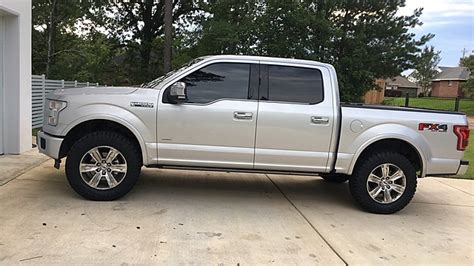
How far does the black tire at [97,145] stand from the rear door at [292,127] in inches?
65.6

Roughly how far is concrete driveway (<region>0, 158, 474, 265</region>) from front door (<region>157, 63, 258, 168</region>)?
2.12ft

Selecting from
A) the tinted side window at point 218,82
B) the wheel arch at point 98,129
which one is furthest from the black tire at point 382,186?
the wheel arch at point 98,129

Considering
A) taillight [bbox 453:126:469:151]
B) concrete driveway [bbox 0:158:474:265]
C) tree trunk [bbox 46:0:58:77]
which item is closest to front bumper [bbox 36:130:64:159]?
concrete driveway [bbox 0:158:474:265]

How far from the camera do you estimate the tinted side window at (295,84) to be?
19.9 feet

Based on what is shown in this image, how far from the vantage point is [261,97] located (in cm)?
600

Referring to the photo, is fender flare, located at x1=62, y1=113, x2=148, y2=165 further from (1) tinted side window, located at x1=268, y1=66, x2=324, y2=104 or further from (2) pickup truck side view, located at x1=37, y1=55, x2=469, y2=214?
(1) tinted side window, located at x1=268, y1=66, x2=324, y2=104

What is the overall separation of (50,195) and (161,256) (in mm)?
2548

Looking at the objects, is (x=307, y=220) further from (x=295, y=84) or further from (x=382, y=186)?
(x=295, y=84)

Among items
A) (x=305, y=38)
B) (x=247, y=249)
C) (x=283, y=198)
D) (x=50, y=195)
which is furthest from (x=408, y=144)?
(x=305, y=38)

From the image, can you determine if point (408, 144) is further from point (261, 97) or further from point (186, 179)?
point (186, 179)

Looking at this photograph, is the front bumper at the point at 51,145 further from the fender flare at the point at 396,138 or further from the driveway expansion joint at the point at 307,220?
the fender flare at the point at 396,138

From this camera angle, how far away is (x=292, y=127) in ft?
19.3

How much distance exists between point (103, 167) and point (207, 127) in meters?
1.46

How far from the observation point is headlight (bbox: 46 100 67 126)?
573 centimetres
